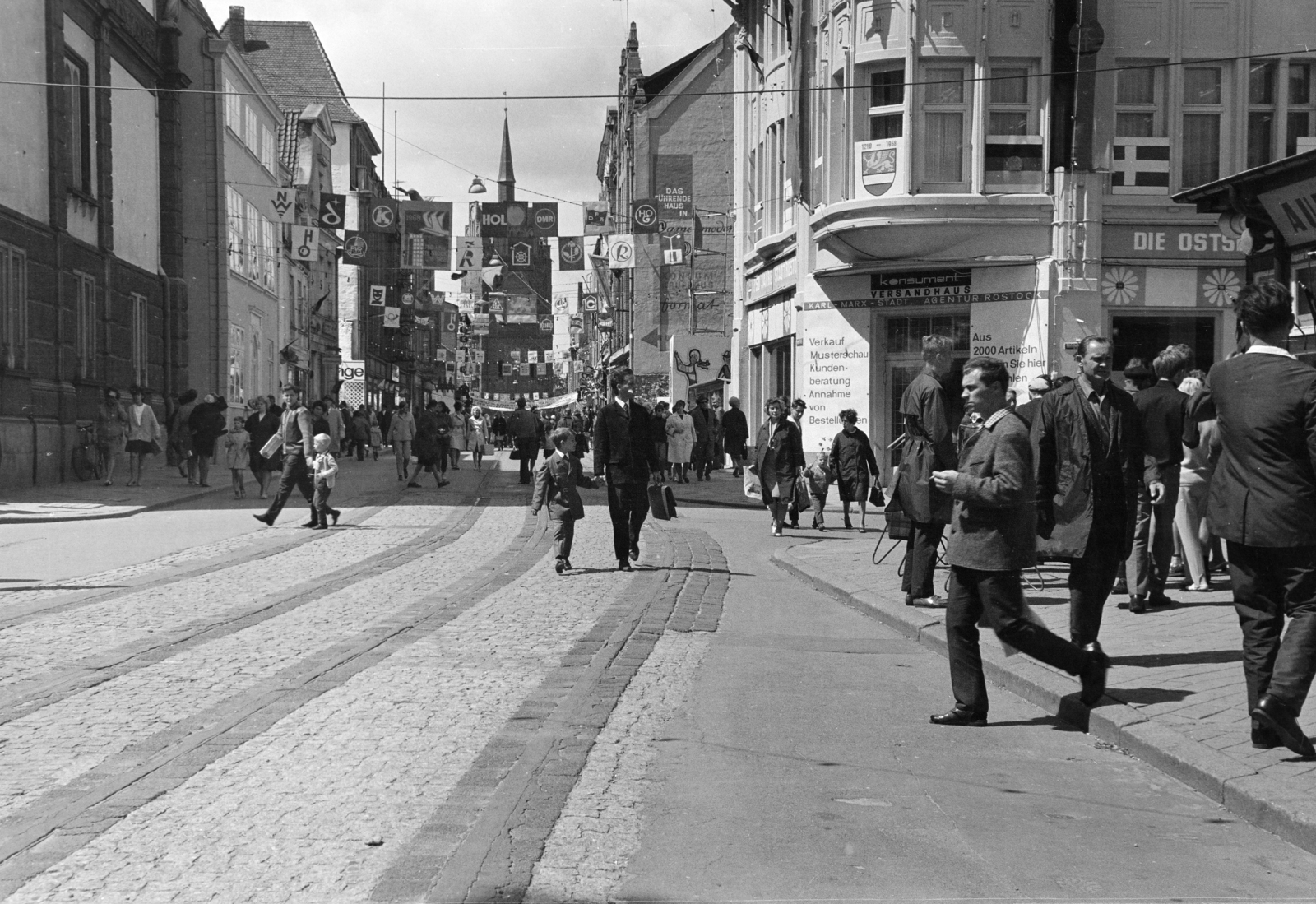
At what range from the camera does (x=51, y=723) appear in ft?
21.4

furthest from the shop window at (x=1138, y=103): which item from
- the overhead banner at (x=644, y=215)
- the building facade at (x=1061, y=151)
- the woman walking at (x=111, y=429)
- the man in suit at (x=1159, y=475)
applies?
the woman walking at (x=111, y=429)

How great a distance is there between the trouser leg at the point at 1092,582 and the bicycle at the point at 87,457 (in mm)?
22002

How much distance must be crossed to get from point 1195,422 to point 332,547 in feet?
Result: 31.2

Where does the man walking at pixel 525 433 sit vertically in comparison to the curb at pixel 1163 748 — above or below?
above

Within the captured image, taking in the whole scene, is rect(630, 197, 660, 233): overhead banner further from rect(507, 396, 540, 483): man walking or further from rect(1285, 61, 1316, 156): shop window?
rect(1285, 61, 1316, 156): shop window

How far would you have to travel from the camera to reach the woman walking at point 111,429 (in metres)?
25.7

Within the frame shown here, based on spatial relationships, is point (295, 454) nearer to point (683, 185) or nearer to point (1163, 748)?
point (1163, 748)

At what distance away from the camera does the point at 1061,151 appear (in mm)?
23891

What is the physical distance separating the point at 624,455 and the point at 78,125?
19.5 m

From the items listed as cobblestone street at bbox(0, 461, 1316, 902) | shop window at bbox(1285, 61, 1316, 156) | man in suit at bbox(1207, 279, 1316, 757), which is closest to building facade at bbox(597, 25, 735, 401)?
shop window at bbox(1285, 61, 1316, 156)

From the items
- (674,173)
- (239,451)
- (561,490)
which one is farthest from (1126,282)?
(674,173)

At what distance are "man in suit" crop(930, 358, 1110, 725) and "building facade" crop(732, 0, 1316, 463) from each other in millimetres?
17668

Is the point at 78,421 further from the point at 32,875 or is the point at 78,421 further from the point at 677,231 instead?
the point at 32,875

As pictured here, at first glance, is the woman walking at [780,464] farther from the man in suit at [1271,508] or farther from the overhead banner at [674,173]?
the overhead banner at [674,173]
